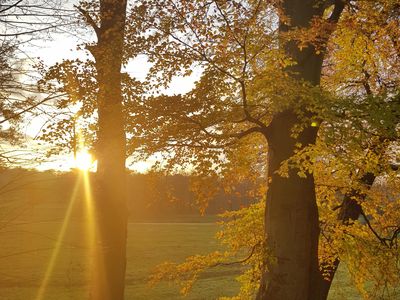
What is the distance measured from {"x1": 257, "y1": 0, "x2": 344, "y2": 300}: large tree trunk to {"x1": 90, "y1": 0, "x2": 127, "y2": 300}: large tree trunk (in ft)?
9.17

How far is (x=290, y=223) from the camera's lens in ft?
27.7

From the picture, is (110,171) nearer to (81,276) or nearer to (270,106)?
(270,106)

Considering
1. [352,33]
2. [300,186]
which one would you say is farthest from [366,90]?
[300,186]

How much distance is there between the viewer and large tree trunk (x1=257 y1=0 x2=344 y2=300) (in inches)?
331

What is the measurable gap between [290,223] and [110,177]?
11.3 feet

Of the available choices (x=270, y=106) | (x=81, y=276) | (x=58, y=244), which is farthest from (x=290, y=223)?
(x=81, y=276)

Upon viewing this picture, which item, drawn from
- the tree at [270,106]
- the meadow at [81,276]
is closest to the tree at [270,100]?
the tree at [270,106]

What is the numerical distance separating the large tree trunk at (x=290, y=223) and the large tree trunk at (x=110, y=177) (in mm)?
2794

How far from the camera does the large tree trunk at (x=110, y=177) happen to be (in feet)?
27.2

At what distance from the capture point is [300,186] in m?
8.59

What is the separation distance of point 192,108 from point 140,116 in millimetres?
946

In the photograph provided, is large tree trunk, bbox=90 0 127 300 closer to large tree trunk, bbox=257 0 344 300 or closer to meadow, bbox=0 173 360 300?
large tree trunk, bbox=257 0 344 300

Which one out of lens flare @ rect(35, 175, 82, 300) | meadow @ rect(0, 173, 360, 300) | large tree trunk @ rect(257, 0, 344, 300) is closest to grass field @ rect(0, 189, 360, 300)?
meadow @ rect(0, 173, 360, 300)

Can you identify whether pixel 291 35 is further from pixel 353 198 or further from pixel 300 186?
pixel 353 198
